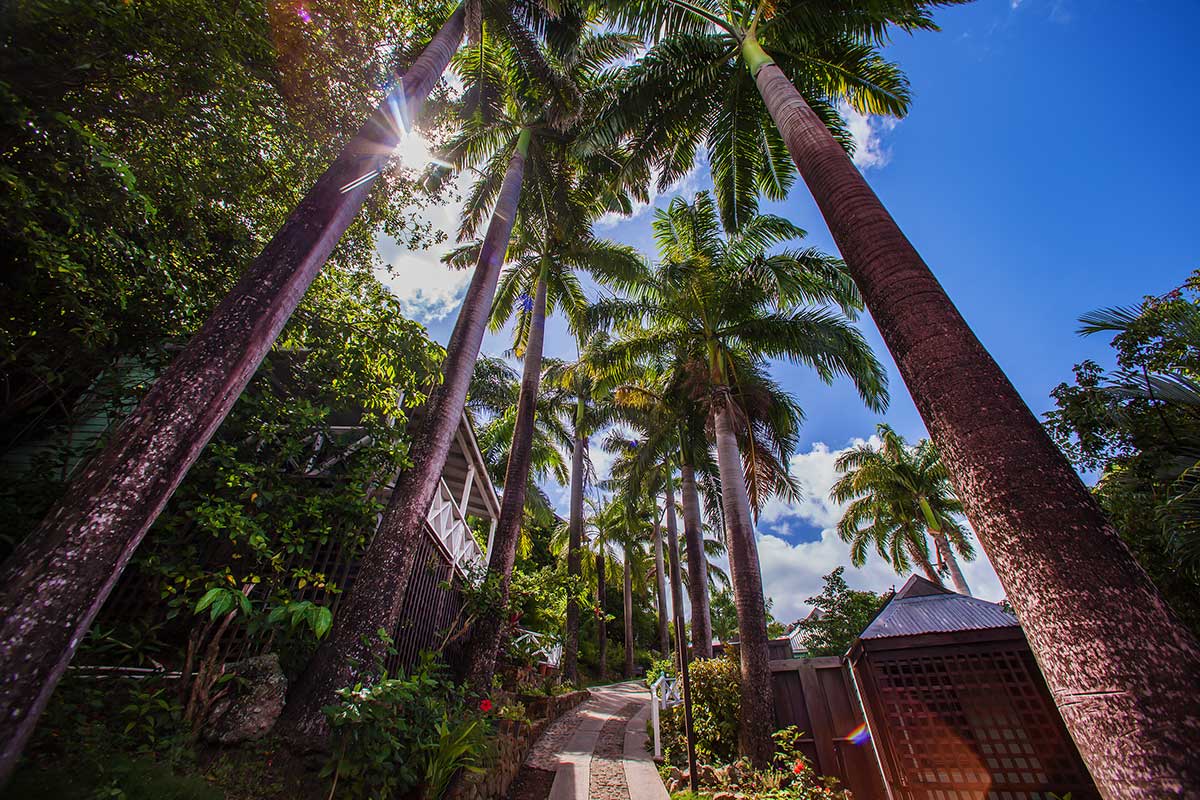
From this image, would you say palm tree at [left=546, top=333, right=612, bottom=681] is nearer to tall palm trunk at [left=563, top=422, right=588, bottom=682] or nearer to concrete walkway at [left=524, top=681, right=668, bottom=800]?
tall palm trunk at [left=563, top=422, right=588, bottom=682]

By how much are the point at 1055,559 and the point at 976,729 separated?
460 cm

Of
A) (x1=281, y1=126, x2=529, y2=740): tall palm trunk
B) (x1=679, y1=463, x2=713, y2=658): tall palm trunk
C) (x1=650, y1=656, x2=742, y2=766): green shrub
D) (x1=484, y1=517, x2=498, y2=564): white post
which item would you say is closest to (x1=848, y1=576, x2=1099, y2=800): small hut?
(x1=650, y1=656, x2=742, y2=766): green shrub

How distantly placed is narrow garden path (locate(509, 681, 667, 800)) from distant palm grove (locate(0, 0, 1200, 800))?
5.46 feet

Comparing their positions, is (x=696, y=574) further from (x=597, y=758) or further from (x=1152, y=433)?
(x=1152, y=433)

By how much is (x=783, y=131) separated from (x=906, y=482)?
22.1 meters

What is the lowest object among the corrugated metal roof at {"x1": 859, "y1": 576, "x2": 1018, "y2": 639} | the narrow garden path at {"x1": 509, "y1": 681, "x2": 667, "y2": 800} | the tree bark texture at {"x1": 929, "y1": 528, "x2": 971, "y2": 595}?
the narrow garden path at {"x1": 509, "y1": 681, "x2": 667, "y2": 800}

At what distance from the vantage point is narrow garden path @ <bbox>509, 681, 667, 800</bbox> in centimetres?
617

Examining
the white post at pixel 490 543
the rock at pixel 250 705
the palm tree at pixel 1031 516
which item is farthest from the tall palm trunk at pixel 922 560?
the rock at pixel 250 705

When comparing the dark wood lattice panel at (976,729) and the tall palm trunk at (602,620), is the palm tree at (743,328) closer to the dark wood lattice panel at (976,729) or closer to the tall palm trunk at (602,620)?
the dark wood lattice panel at (976,729)

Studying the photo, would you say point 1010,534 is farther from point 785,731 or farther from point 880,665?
point 785,731

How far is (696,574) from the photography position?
12.6 meters

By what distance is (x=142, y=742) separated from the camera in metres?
3.50

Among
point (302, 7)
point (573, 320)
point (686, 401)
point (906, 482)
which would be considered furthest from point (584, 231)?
point (906, 482)

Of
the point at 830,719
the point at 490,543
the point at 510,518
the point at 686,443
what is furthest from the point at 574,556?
the point at 830,719
